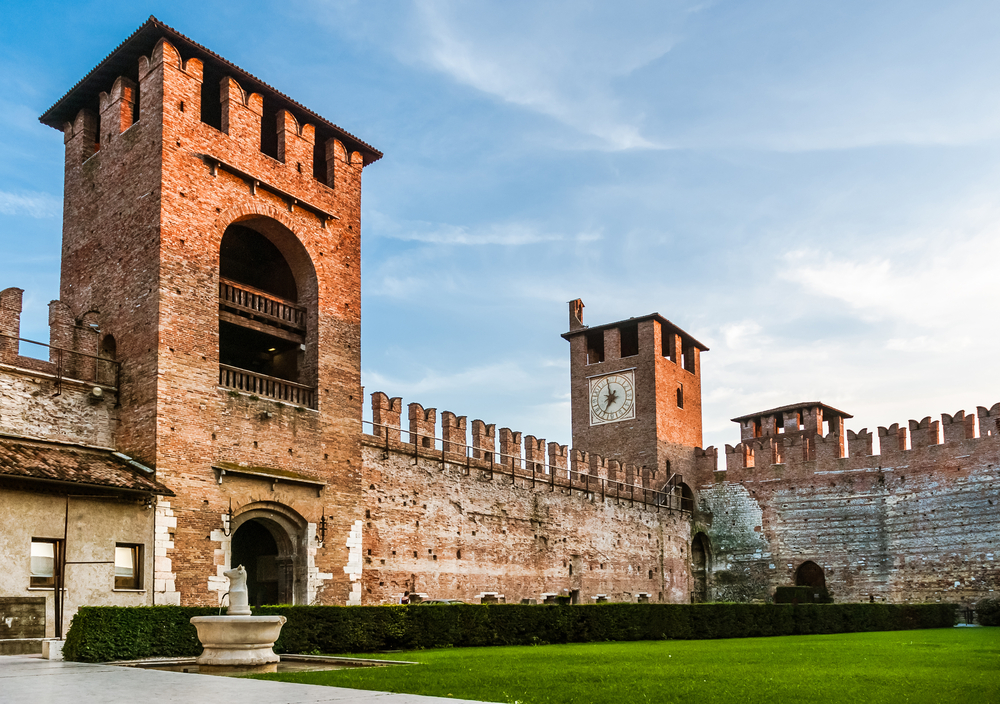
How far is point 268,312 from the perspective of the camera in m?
19.5

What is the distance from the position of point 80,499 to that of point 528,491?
45.5 feet

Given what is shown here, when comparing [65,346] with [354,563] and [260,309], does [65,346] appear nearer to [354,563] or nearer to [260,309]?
[260,309]

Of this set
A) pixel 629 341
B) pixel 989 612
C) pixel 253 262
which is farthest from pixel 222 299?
pixel 989 612

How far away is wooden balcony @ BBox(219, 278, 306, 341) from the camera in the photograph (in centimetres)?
1875

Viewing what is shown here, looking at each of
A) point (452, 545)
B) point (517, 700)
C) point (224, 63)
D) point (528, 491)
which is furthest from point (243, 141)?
point (517, 700)

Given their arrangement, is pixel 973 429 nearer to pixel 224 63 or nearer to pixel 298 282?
pixel 298 282

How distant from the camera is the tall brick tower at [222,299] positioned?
16.9 metres

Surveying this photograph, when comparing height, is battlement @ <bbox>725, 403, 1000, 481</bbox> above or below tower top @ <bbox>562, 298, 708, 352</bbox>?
below

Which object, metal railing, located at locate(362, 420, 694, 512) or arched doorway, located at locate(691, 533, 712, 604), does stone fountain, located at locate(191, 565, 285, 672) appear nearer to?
metal railing, located at locate(362, 420, 694, 512)

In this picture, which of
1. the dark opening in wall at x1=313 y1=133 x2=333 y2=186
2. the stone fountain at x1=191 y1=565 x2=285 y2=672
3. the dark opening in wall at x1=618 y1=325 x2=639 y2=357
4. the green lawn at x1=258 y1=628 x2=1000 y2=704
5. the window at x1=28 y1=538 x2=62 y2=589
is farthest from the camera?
the dark opening in wall at x1=618 y1=325 x2=639 y2=357

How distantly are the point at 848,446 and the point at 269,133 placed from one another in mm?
23017

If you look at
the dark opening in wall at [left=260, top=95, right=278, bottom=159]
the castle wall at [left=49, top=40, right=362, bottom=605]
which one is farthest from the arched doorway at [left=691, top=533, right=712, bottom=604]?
the dark opening in wall at [left=260, top=95, right=278, bottom=159]

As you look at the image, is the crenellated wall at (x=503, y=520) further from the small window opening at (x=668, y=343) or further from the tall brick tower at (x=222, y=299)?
the small window opening at (x=668, y=343)

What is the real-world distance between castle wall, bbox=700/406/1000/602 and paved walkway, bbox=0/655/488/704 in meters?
27.6
